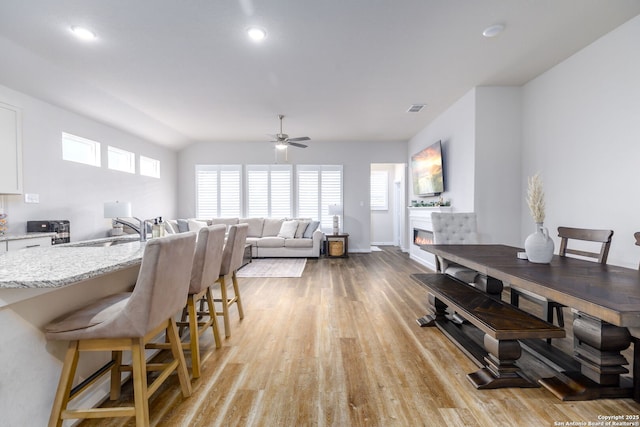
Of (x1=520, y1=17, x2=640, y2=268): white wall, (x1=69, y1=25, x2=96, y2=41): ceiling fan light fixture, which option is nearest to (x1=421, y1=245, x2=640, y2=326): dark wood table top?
(x1=520, y1=17, x2=640, y2=268): white wall

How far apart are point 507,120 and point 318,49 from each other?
2.91 meters

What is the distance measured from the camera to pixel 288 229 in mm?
6527

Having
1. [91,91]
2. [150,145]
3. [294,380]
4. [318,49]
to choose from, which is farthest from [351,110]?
[150,145]

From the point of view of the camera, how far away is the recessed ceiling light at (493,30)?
8.30ft

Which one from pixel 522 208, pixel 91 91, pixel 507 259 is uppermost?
pixel 91 91

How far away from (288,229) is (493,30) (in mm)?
5096

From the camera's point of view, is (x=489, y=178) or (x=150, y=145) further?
(x=150, y=145)

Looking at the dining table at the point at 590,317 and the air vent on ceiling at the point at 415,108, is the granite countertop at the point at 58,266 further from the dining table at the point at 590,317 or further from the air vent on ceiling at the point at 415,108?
the air vent on ceiling at the point at 415,108

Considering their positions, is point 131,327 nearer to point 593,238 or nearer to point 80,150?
point 593,238

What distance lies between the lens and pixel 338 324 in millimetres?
2652

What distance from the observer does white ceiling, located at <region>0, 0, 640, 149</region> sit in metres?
2.32

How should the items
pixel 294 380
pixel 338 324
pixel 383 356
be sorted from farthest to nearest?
pixel 338 324, pixel 383 356, pixel 294 380

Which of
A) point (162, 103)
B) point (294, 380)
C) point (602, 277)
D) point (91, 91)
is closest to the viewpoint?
point (602, 277)

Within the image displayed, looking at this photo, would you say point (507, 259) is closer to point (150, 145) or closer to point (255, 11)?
point (255, 11)
